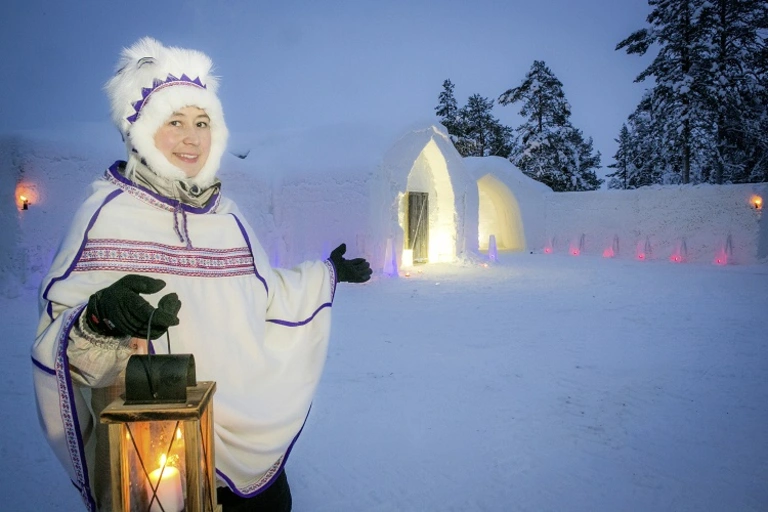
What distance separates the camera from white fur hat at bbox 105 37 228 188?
5.37 feet

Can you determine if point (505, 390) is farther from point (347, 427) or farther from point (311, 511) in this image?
point (311, 511)

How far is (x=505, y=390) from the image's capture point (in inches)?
151

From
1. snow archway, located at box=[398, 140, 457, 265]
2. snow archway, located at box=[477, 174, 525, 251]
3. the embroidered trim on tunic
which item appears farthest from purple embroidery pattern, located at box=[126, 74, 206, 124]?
snow archway, located at box=[477, 174, 525, 251]

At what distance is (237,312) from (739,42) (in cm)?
2289

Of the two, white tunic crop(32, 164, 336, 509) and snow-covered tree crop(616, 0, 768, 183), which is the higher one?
snow-covered tree crop(616, 0, 768, 183)

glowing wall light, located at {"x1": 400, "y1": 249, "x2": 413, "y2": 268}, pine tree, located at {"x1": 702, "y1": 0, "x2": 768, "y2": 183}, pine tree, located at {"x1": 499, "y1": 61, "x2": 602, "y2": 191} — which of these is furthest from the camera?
pine tree, located at {"x1": 499, "y1": 61, "x2": 602, "y2": 191}

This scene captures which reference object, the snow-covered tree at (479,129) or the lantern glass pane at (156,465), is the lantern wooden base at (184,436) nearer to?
the lantern glass pane at (156,465)

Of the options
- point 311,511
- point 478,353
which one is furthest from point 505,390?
point 311,511

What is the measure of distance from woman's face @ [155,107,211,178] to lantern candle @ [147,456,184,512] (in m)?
1.03

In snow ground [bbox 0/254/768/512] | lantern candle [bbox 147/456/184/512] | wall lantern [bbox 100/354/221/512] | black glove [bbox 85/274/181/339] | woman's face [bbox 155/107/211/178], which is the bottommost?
snow ground [bbox 0/254/768/512]

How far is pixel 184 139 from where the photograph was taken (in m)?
1.68

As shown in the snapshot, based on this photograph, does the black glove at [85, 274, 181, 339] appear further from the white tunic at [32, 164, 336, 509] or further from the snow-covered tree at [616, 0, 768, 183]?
the snow-covered tree at [616, 0, 768, 183]

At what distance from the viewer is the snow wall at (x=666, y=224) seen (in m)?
13.8

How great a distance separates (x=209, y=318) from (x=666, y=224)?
1717cm
